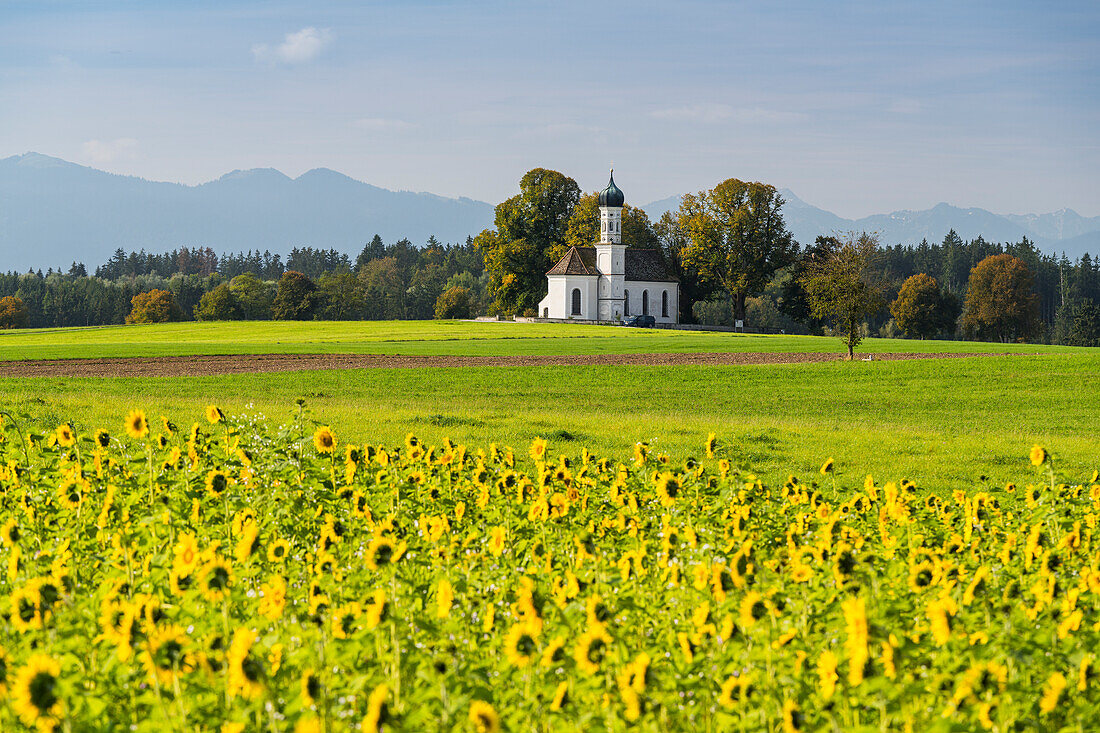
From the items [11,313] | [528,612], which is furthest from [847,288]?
[11,313]

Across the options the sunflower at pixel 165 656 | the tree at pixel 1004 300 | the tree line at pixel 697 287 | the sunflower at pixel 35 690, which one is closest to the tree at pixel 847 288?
the tree line at pixel 697 287

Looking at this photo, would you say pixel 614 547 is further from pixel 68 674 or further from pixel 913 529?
pixel 68 674

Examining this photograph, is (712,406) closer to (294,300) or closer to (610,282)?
(610,282)

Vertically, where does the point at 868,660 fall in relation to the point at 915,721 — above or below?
above

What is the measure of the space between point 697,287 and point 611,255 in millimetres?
9573

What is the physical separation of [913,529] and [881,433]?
37.0ft

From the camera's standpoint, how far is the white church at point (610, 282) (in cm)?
9762

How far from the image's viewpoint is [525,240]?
10025 cm

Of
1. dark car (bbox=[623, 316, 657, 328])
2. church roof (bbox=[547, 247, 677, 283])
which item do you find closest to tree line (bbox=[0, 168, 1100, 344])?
church roof (bbox=[547, 247, 677, 283])

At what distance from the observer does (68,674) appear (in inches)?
164

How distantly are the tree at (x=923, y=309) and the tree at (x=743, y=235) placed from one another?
26.5 metres

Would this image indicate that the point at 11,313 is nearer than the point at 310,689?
No

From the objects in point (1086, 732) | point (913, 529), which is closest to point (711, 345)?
point (913, 529)

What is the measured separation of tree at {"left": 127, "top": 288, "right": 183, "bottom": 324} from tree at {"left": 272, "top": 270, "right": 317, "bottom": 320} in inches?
613
